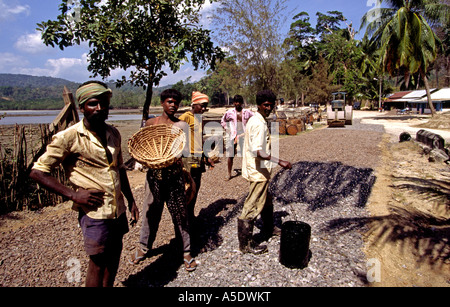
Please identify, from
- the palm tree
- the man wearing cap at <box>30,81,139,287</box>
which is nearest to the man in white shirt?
the man wearing cap at <box>30,81,139,287</box>

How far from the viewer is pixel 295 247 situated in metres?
2.91

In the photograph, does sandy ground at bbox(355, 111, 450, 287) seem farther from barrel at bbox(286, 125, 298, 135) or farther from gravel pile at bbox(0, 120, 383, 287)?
barrel at bbox(286, 125, 298, 135)

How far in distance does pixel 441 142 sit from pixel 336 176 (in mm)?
5855

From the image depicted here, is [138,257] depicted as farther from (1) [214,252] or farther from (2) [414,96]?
(2) [414,96]

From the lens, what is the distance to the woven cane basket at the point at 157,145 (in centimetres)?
246

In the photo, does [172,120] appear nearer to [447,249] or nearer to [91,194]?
[91,194]

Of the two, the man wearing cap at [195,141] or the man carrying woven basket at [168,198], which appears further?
the man wearing cap at [195,141]

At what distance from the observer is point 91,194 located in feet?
6.28

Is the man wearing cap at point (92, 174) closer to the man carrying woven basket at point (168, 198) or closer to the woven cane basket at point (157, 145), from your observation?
the woven cane basket at point (157, 145)

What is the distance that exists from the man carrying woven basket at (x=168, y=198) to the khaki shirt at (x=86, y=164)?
60 cm

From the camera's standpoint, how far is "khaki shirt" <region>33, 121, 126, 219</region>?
1.87 meters

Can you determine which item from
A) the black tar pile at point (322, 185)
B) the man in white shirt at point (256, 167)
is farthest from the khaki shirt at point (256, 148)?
the black tar pile at point (322, 185)

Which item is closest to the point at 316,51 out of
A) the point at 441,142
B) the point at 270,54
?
the point at 270,54

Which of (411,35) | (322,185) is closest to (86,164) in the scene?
(322,185)
